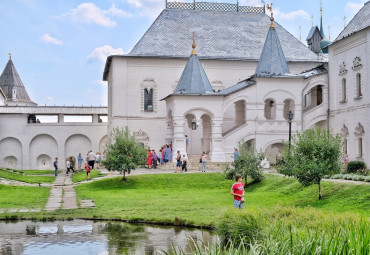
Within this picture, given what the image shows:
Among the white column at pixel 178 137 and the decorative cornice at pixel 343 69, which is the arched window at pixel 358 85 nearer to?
the decorative cornice at pixel 343 69

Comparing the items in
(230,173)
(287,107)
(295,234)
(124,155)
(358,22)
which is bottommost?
(295,234)

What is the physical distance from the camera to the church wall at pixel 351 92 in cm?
3108

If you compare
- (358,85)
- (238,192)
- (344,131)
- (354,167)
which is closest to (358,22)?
(358,85)

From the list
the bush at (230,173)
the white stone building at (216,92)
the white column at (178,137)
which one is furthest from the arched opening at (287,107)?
the bush at (230,173)

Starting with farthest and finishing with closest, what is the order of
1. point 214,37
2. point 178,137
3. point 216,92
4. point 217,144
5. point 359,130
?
point 214,37, point 216,92, point 178,137, point 217,144, point 359,130

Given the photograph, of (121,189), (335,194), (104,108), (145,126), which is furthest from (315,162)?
(104,108)

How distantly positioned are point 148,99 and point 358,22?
15.8 m

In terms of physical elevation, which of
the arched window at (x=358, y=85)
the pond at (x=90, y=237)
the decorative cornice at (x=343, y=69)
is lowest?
the pond at (x=90, y=237)

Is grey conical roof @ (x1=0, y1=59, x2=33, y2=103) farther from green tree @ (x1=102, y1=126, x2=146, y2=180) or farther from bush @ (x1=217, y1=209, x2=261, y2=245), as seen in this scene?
bush @ (x1=217, y1=209, x2=261, y2=245)

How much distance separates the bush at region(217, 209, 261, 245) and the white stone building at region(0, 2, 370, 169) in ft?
65.1

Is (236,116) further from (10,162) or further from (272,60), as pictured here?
(10,162)

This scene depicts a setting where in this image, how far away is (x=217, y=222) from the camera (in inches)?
501

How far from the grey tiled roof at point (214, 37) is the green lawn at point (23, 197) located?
59.5ft

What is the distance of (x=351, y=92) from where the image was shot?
32.8 meters
